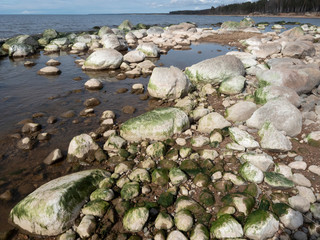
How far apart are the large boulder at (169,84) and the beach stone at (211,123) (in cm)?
262

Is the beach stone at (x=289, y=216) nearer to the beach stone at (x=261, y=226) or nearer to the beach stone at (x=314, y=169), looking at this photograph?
the beach stone at (x=261, y=226)

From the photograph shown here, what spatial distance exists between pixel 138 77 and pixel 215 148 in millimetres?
7846

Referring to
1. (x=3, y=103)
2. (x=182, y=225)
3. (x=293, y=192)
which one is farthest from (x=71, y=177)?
(x=3, y=103)

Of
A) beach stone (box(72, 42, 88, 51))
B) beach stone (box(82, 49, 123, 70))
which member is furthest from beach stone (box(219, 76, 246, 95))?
beach stone (box(72, 42, 88, 51))

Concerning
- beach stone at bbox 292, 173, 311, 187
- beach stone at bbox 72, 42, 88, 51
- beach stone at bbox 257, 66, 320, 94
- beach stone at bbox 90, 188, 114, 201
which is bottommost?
beach stone at bbox 90, 188, 114, 201

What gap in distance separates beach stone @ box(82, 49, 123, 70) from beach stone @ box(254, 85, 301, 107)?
8.82 m

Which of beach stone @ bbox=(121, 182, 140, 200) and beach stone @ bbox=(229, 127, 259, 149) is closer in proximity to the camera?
beach stone @ bbox=(121, 182, 140, 200)

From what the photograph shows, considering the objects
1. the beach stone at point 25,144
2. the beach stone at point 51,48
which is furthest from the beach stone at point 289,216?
the beach stone at point 51,48

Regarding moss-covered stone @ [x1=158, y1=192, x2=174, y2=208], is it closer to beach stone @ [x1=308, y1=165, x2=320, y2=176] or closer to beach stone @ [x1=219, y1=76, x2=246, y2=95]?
beach stone @ [x1=308, y1=165, x2=320, y2=176]

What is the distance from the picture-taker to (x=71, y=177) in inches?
175

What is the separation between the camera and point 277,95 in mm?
6883

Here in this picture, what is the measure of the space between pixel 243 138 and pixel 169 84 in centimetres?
403

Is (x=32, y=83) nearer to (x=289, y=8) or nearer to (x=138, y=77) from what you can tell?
(x=138, y=77)

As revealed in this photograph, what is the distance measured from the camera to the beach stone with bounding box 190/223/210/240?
3.28 metres
